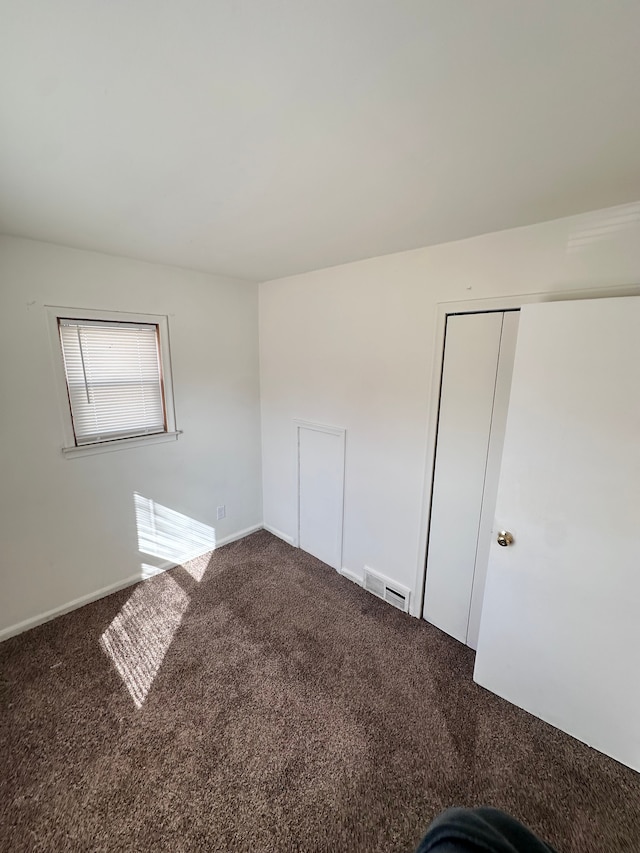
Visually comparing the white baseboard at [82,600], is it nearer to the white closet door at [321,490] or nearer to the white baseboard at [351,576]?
the white closet door at [321,490]

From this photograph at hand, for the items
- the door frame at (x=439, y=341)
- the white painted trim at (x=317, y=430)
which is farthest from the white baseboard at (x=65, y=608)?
the door frame at (x=439, y=341)

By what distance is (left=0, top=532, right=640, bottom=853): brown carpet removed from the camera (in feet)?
4.25

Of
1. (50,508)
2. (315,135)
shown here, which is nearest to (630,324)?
(315,135)

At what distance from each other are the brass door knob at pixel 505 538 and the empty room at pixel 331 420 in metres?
0.01

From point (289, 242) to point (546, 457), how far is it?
1794 mm

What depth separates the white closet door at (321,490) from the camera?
274cm

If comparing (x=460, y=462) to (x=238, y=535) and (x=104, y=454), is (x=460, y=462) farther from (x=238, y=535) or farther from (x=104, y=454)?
(x=104, y=454)

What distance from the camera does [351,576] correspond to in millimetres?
2764

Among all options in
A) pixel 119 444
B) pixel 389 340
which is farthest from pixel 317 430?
pixel 119 444

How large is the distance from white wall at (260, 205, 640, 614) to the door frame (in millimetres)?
25

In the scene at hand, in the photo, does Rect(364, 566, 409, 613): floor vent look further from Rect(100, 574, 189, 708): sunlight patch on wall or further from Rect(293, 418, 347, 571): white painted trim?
Rect(100, 574, 189, 708): sunlight patch on wall

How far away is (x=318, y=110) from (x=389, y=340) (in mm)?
1460

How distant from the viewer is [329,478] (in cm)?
281

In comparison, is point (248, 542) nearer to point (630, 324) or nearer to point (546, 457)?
point (546, 457)
